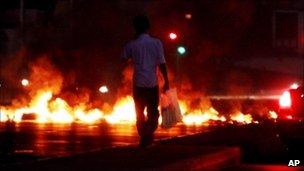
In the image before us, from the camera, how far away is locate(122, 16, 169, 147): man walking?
1510 cm

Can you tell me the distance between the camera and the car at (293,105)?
1652 cm

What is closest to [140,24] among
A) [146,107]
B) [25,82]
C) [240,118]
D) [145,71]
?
[145,71]

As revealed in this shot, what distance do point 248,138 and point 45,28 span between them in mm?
31700

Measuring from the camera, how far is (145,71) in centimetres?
1510

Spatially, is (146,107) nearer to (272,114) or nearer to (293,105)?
(293,105)

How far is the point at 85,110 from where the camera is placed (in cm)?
3572

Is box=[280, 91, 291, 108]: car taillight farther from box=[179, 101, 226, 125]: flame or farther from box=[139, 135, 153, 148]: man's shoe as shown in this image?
box=[179, 101, 226, 125]: flame

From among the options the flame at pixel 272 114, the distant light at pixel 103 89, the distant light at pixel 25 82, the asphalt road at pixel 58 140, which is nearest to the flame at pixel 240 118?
the flame at pixel 272 114

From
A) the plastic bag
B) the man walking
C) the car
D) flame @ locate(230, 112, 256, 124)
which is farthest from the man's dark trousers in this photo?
flame @ locate(230, 112, 256, 124)

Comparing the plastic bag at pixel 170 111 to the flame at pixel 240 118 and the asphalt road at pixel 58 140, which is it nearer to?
the asphalt road at pixel 58 140

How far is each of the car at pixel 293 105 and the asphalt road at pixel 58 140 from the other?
326 centimetres

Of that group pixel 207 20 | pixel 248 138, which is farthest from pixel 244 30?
pixel 248 138

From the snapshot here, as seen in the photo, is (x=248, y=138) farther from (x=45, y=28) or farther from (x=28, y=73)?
(x=45, y=28)

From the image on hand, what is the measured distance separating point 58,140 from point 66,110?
14683 millimetres
